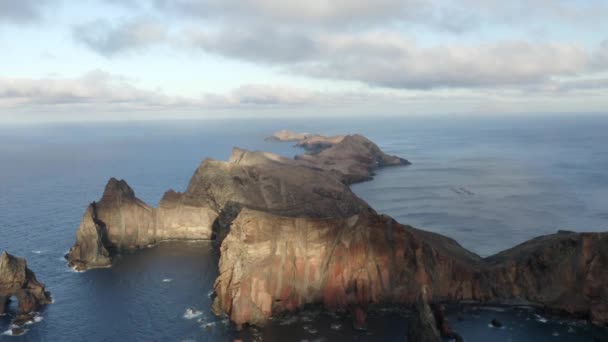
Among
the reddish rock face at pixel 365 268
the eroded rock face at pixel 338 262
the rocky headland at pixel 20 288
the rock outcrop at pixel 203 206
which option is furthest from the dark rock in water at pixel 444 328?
the rocky headland at pixel 20 288

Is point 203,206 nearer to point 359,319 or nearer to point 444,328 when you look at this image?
point 359,319

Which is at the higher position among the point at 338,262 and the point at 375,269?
the point at 338,262

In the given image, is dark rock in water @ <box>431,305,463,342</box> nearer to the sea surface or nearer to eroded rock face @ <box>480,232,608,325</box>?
the sea surface

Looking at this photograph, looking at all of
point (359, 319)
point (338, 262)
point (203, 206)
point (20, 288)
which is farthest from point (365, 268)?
point (203, 206)

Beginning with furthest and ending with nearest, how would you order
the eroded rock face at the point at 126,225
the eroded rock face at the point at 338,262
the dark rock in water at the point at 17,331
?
the eroded rock face at the point at 126,225, the eroded rock face at the point at 338,262, the dark rock in water at the point at 17,331

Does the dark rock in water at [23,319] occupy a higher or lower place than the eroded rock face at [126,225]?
lower

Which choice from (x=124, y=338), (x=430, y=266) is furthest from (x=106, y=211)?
(x=430, y=266)

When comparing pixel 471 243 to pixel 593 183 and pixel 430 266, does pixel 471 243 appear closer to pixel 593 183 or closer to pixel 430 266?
pixel 430 266

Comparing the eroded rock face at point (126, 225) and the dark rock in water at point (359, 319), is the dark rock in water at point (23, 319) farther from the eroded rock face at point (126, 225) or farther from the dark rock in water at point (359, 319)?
the dark rock in water at point (359, 319)
